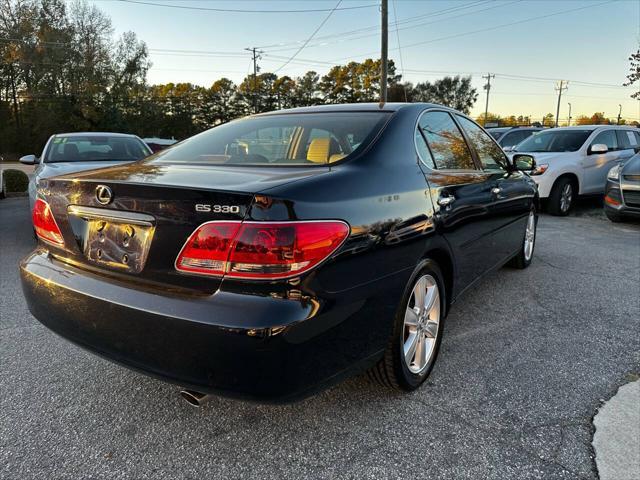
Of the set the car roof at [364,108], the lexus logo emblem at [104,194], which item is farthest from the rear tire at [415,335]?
the lexus logo emblem at [104,194]

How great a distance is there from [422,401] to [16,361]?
239 cm

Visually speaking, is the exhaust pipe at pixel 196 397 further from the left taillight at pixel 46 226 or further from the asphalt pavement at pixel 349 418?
the left taillight at pixel 46 226

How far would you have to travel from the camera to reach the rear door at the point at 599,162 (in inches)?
341

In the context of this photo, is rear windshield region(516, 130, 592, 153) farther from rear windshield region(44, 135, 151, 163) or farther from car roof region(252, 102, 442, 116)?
rear windshield region(44, 135, 151, 163)

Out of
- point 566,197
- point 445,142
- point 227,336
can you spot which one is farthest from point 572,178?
point 227,336

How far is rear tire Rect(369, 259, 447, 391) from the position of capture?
217cm

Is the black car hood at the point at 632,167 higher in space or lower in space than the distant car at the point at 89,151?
lower

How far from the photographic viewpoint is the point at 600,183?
29.7 feet

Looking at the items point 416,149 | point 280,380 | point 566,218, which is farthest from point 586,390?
point 566,218

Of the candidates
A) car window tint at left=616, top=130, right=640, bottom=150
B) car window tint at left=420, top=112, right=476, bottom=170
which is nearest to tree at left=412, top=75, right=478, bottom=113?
car window tint at left=616, top=130, right=640, bottom=150

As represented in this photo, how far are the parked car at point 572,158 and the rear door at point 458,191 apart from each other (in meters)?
5.70

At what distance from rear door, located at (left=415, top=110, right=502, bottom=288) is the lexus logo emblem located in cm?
155

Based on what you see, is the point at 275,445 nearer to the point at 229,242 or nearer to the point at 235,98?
the point at 229,242

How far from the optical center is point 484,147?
3648 millimetres
